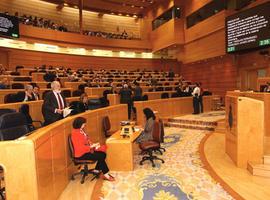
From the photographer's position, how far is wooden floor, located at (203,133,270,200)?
370 centimetres

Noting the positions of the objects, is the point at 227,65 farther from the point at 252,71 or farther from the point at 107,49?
the point at 107,49

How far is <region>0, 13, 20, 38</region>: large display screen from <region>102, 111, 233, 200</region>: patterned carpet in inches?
397

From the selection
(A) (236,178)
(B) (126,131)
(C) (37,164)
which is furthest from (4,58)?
(A) (236,178)

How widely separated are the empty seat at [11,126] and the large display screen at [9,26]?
10099mm

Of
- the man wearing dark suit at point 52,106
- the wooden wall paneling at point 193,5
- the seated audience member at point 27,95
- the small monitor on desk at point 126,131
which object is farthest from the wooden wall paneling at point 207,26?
the man wearing dark suit at point 52,106

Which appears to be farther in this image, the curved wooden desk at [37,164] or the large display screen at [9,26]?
the large display screen at [9,26]

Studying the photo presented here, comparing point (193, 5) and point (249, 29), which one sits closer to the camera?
point (249, 29)

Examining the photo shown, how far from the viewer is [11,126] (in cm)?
370

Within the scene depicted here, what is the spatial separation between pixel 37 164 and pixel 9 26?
11.9 m

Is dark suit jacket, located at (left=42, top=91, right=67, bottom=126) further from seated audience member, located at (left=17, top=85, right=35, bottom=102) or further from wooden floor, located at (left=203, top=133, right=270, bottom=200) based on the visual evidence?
wooden floor, located at (left=203, top=133, right=270, bottom=200)

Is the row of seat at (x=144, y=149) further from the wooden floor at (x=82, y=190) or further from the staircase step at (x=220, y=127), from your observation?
the staircase step at (x=220, y=127)

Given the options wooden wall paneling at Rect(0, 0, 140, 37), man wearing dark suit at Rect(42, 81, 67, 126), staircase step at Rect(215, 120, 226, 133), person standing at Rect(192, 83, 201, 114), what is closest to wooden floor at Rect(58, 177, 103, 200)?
man wearing dark suit at Rect(42, 81, 67, 126)

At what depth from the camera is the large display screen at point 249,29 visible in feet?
30.3

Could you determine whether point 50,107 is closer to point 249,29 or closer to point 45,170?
point 45,170
